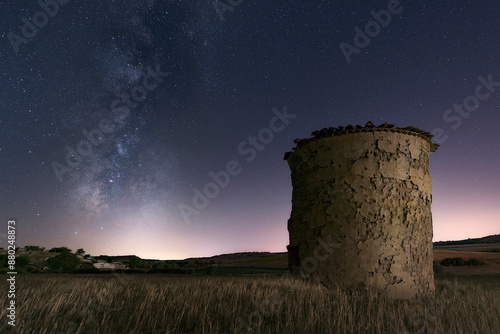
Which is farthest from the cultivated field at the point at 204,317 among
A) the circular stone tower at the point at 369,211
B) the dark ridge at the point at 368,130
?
the dark ridge at the point at 368,130

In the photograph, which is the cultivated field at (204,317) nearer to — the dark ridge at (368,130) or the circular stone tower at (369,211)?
the circular stone tower at (369,211)

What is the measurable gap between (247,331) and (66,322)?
2.48 metres

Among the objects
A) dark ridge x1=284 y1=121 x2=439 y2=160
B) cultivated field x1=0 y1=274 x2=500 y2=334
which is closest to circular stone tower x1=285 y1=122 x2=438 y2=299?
dark ridge x1=284 y1=121 x2=439 y2=160

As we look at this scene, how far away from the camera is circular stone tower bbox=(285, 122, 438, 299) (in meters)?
8.81

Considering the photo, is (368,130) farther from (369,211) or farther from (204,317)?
(204,317)

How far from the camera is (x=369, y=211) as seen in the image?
29.7ft

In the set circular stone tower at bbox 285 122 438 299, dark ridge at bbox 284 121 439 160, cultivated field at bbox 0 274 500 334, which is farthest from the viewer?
dark ridge at bbox 284 121 439 160

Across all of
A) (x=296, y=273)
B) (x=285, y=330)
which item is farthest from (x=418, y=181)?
(x=285, y=330)

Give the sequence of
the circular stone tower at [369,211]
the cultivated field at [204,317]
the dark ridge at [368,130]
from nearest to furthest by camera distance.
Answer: the cultivated field at [204,317], the circular stone tower at [369,211], the dark ridge at [368,130]

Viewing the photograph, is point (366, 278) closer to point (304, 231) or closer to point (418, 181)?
point (304, 231)

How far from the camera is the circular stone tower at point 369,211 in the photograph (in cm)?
881

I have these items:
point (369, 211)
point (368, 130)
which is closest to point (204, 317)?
point (369, 211)

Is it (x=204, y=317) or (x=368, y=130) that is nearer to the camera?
A: (x=204, y=317)

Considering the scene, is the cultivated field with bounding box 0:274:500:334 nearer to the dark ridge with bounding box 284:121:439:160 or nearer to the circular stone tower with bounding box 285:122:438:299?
the circular stone tower with bounding box 285:122:438:299
